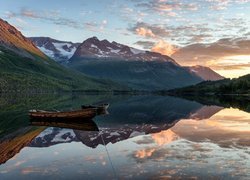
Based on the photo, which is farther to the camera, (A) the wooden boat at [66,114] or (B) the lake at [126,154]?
(A) the wooden boat at [66,114]

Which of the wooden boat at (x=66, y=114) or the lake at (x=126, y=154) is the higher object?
the wooden boat at (x=66, y=114)

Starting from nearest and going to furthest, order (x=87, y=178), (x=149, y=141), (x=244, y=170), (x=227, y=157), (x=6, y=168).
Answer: (x=87, y=178) → (x=244, y=170) → (x=6, y=168) → (x=227, y=157) → (x=149, y=141)

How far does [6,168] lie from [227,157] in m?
19.1

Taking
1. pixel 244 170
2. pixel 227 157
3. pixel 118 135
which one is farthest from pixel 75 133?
pixel 244 170

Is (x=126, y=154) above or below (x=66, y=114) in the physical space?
below

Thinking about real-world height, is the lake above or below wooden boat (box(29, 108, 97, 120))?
below

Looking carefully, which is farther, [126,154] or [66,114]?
[66,114]

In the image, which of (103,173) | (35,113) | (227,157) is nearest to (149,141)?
(227,157)

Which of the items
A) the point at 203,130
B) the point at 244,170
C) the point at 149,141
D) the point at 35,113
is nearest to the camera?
the point at 244,170

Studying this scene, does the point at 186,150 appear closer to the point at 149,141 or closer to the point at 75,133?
the point at 149,141

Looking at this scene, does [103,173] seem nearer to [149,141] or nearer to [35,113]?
[149,141]

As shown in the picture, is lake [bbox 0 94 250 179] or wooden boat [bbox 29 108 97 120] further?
wooden boat [bbox 29 108 97 120]

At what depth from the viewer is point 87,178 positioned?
87.1ft

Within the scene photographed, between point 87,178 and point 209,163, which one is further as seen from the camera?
point 209,163
